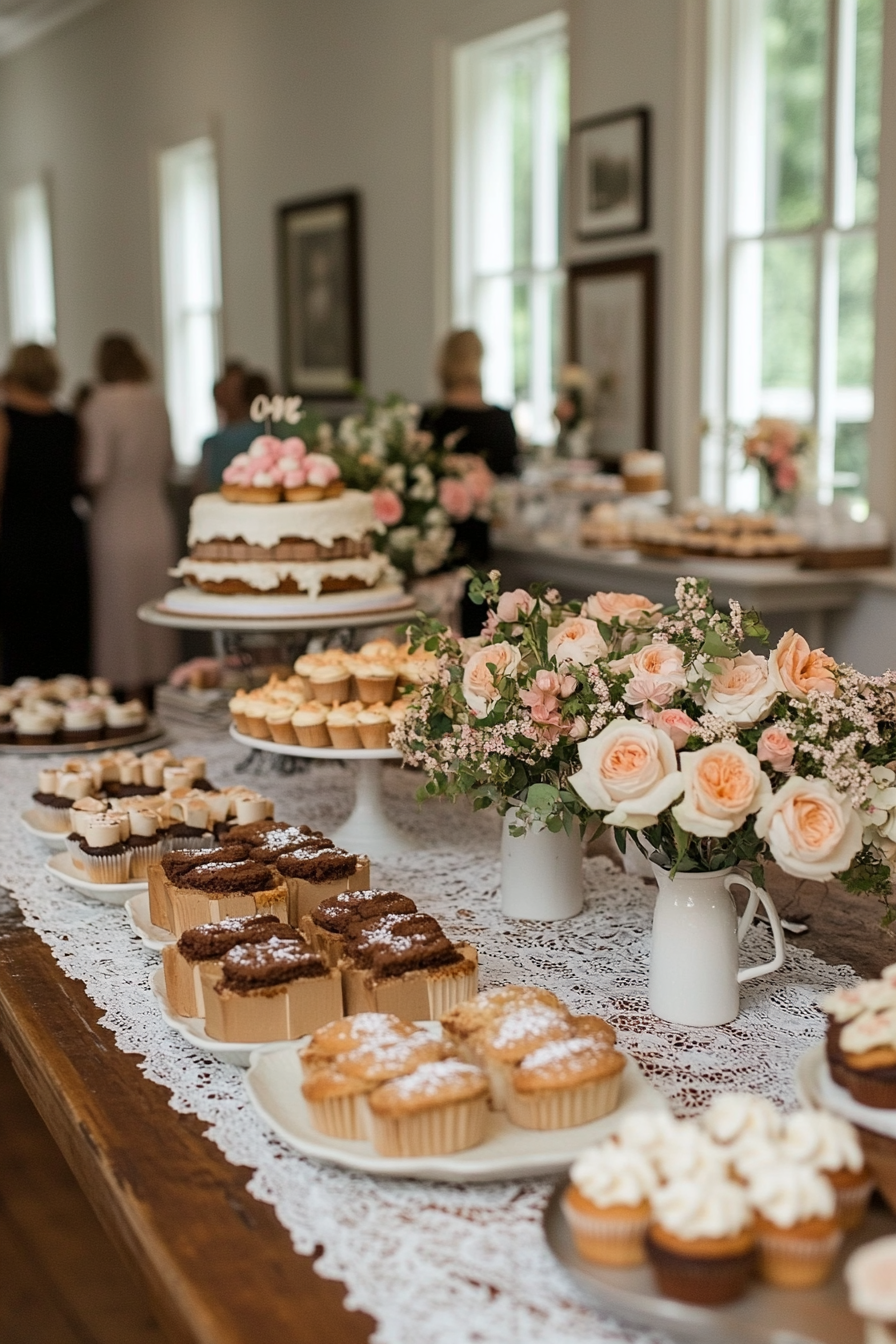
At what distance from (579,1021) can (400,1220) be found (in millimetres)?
276

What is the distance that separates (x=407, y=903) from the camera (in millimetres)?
1724

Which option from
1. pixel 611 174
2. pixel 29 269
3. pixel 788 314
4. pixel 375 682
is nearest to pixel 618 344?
pixel 611 174

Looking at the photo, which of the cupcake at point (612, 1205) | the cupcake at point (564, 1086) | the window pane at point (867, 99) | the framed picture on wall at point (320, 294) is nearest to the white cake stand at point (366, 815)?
the cupcake at point (564, 1086)

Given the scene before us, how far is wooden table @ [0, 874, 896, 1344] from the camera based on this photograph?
1.14 metres

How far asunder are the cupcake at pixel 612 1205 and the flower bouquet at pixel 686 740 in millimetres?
457

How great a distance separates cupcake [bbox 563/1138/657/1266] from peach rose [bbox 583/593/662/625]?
32.7 inches

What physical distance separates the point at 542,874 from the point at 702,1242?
3.25ft

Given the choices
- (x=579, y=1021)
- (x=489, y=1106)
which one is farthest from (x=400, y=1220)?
(x=579, y=1021)

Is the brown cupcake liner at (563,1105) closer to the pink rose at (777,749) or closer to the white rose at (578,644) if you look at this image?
the pink rose at (777,749)

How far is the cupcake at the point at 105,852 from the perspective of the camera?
6.87ft

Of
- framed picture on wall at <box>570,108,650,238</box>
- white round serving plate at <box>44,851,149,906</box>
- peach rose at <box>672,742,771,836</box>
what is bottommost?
white round serving plate at <box>44,851,149,906</box>

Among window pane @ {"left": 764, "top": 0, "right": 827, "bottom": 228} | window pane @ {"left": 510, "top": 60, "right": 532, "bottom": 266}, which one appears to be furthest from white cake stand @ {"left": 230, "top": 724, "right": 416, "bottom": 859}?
window pane @ {"left": 510, "top": 60, "right": 532, "bottom": 266}

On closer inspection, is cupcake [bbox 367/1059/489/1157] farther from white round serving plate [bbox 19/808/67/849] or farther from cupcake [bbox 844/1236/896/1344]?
white round serving plate [bbox 19/808/67/849]

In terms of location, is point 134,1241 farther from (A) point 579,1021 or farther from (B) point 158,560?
(B) point 158,560
